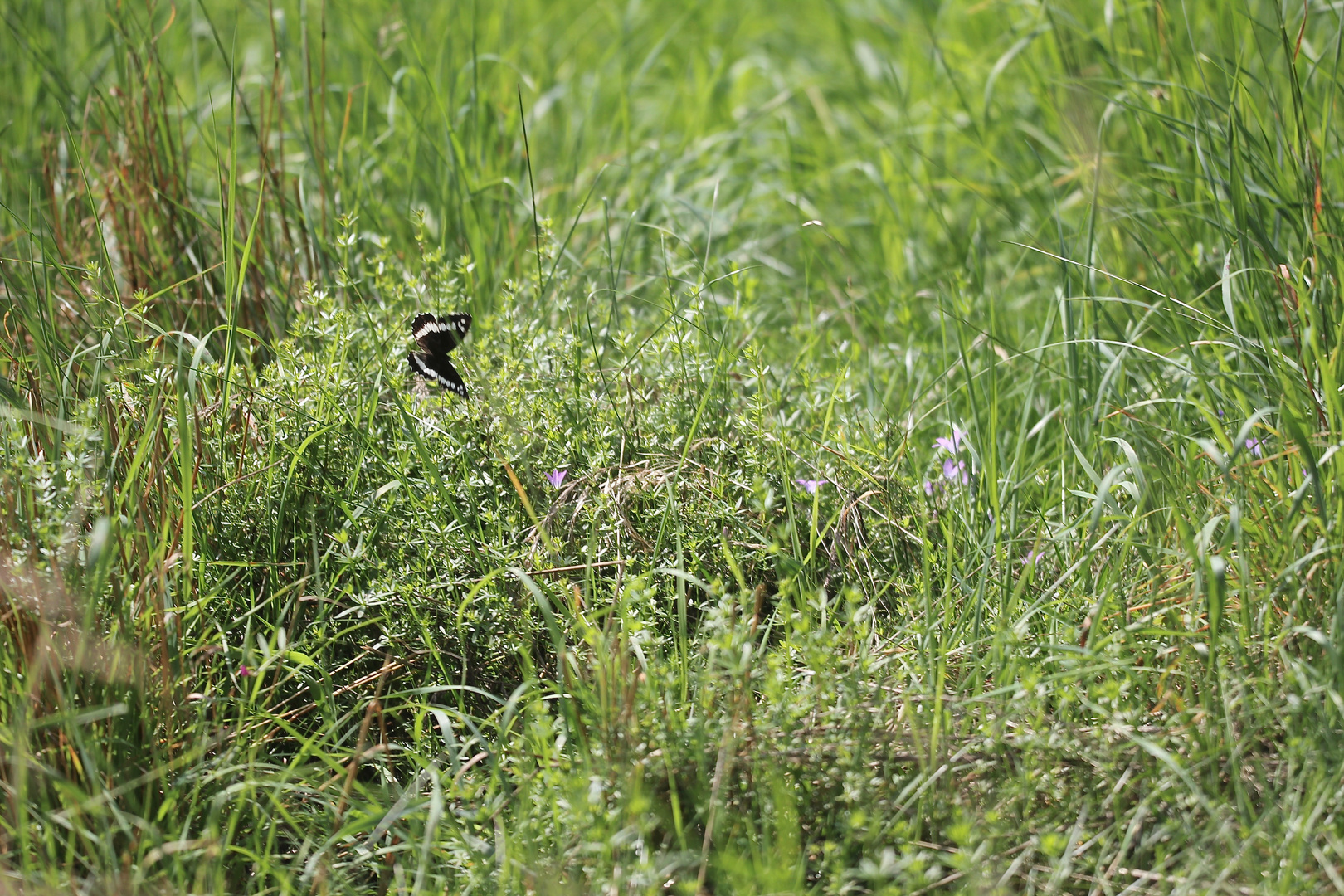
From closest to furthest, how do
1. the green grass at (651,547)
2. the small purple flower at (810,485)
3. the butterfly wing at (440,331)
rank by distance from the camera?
the green grass at (651,547) < the small purple flower at (810,485) < the butterfly wing at (440,331)

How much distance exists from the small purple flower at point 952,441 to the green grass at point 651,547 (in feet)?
0.10

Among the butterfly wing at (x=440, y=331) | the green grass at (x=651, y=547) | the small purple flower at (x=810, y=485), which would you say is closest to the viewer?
the green grass at (x=651, y=547)

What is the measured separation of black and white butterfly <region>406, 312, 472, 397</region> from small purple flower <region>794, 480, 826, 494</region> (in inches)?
28.1

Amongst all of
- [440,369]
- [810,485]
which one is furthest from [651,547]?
[440,369]

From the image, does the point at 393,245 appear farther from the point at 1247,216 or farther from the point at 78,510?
the point at 1247,216

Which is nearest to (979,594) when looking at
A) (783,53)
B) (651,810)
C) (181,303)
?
(651,810)

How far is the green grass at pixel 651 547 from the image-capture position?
1.61 meters

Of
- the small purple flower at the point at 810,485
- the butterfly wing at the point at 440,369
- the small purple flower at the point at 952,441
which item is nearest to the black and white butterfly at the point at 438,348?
the butterfly wing at the point at 440,369

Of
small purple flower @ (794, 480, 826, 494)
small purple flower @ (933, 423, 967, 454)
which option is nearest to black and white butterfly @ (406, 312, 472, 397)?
small purple flower @ (794, 480, 826, 494)

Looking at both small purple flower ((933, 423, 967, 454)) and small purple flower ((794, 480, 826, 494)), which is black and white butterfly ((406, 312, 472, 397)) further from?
small purple flower ((933, 423, 967, 454))

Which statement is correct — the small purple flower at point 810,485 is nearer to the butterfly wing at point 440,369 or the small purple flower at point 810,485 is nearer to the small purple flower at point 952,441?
the small purple flower at point 952,441

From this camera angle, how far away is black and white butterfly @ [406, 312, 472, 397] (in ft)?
7.48

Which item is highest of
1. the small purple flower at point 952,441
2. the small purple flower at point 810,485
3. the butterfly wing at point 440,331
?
the butterfly wing at point 440,331

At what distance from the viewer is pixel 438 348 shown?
7.68 feet
